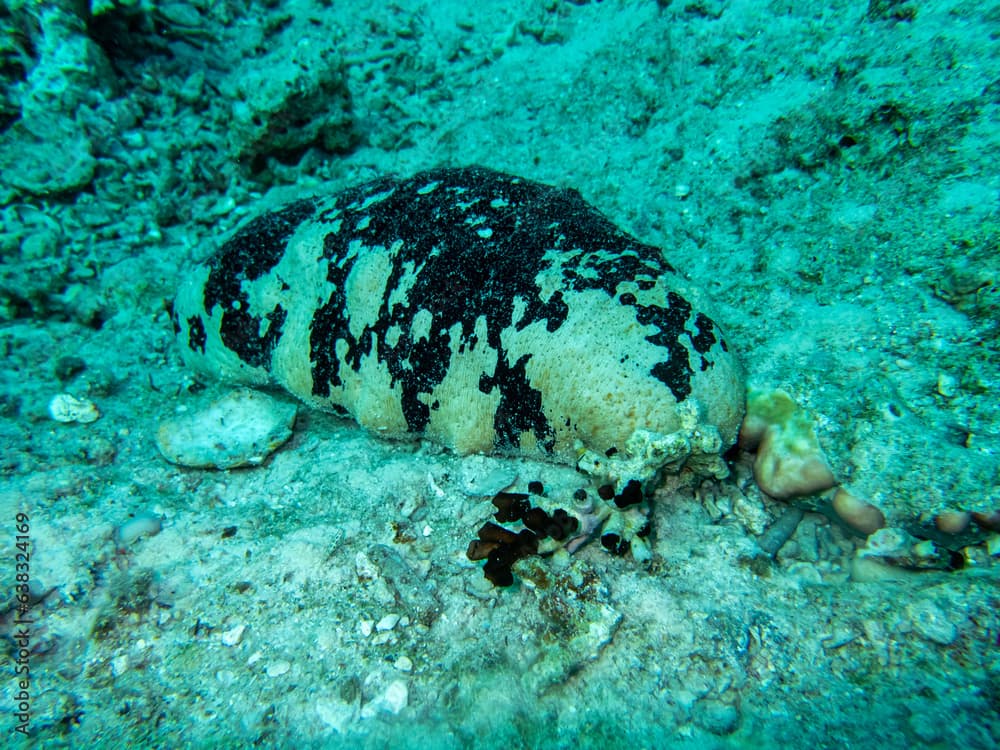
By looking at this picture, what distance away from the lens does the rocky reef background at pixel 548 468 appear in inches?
67.1

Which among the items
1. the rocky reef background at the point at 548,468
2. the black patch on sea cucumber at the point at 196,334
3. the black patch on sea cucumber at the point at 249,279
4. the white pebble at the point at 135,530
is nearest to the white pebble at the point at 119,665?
the rocky reef background at the point at 548,468

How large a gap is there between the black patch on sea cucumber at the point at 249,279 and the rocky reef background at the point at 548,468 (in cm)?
53

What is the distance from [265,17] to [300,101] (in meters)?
1.59

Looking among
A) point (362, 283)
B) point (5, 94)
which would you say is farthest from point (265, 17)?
point (362, 283)

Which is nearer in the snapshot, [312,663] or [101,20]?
[312,663]

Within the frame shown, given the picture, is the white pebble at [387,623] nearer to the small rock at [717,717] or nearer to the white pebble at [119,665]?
the white pebble at [119,665]

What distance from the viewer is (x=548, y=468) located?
7.72 feet

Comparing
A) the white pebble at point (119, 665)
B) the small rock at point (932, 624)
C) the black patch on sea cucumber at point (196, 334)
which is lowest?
the white pebble at point (119, 665)

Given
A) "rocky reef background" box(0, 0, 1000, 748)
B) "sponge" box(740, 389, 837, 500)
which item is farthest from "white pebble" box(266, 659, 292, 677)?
"sponge" box(740, 389, 837, 500)

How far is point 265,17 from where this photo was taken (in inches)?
185

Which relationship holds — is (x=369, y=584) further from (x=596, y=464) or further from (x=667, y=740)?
(x=667, y=740)

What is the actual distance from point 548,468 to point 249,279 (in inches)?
81.0

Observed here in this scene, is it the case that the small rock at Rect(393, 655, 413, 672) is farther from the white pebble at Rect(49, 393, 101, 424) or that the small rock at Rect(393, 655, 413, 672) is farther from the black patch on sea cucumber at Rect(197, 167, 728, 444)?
the white pebble at Rect(49, 393, 101, 424)

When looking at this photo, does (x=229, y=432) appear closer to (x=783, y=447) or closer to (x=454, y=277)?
(x=454, y=277)
